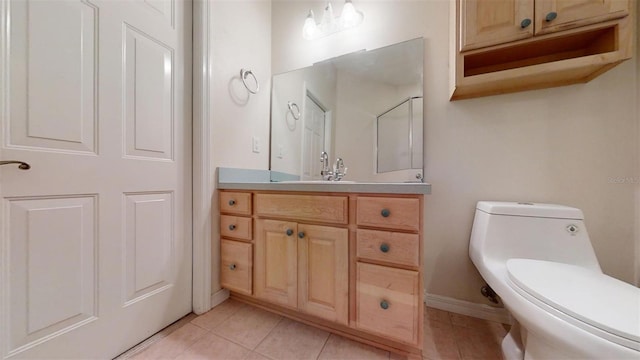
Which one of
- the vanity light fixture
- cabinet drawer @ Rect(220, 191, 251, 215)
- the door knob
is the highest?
the vanity light fixture

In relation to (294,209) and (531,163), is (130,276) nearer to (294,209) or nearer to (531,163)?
(294,209)

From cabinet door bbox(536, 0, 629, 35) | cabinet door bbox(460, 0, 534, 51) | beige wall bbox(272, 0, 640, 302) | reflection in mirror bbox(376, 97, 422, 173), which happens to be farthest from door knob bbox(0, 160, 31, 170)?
cabinet door bbox(536, 0, 629, 35)

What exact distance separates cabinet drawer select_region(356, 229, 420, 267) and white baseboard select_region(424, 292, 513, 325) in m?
0.68

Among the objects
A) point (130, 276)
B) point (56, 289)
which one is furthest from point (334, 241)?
point (56, 289)

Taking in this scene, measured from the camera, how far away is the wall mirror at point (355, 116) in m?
1.35

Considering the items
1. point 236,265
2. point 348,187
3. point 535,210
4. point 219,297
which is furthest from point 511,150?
point 219,297

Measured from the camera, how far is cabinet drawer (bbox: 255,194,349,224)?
999 millimetres

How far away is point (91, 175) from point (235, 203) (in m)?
0.61

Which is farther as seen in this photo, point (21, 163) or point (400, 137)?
point (400, 137)

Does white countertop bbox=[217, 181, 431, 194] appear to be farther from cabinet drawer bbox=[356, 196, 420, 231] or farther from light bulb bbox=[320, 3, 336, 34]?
light bulb bbox=[320, 3, 336, 34]

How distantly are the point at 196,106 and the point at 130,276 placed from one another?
92 cm

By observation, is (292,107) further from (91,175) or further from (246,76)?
(91,175)

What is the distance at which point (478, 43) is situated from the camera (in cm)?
102

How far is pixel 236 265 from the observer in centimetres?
127
